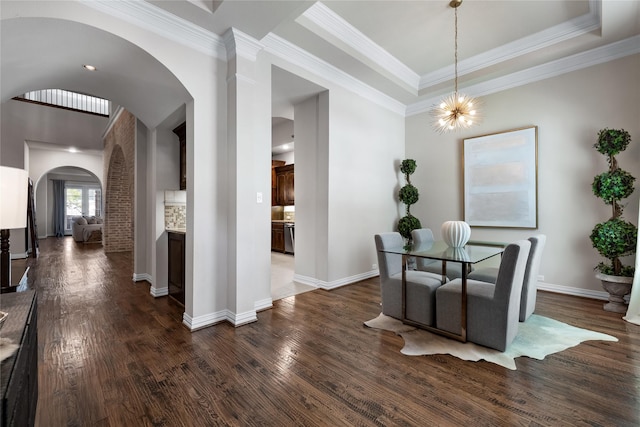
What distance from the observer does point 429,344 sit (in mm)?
2428

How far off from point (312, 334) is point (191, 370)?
1048 mm

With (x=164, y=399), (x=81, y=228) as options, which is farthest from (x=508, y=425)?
(x=81, y=228)

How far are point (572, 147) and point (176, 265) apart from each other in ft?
18.0

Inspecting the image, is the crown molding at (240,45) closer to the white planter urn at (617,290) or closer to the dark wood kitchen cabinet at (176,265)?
the dark wood kitchen cabinet at (176,265)

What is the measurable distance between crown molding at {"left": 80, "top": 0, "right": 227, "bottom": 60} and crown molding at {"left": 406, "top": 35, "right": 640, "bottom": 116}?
391 cm

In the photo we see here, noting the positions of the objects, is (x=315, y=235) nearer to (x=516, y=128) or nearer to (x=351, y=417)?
(x=351, y=417)

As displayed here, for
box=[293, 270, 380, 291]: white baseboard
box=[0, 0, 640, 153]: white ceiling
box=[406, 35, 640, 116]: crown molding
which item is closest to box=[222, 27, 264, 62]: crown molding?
box=[0, 0, 640, 153]: white ceiling

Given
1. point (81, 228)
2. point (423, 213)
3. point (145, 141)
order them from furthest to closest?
point (81, 228)
point (423, 213)
point (145, 141)

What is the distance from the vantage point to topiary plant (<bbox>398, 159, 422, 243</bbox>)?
5004 millimetres

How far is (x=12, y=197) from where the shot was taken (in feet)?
4.18

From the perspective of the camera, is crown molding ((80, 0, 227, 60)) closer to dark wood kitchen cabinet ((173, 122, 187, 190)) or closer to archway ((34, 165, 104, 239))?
dark wood kitchen cabinet ((173, 122, 187, 190))

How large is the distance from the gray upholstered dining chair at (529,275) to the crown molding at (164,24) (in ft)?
11.9

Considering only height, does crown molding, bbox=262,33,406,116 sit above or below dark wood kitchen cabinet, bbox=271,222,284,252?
above

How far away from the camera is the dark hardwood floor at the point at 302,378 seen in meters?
1.60
